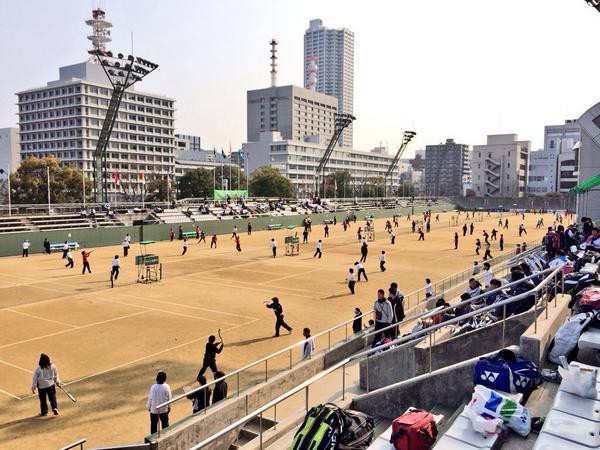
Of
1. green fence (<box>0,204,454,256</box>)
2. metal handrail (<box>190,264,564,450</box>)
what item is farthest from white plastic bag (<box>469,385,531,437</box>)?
green fence (<box>0,204,454,256</box>)

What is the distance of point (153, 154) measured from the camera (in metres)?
138

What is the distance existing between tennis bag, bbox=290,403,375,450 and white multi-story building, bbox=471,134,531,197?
16031 centimetres

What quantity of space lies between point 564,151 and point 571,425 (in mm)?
167255

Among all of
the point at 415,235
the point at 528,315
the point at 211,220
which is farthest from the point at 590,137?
the point at 211,220

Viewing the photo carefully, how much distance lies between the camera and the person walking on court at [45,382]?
10.9 metres

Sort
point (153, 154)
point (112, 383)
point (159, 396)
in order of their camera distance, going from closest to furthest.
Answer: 1. point (159, 396)
2. point (112, 383)
3. point (153, 154)

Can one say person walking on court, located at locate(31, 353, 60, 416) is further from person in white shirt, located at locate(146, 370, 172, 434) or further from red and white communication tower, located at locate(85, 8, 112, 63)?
red and white communication tower, located at locate(85, 8, 112, 63)

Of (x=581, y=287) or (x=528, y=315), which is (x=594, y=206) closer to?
(x=581, y=287)

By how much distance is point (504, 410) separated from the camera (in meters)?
5.79

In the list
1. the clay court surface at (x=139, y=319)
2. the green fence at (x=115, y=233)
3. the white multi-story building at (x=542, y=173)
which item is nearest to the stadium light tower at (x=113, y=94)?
the green fence at (x=115, y=233)

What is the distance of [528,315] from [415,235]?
4789cm

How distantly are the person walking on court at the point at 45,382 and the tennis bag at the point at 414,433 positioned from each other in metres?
8.42

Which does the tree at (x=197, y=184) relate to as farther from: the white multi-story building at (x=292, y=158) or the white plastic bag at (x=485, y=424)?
the white plastic bag at (x=485, y=424)

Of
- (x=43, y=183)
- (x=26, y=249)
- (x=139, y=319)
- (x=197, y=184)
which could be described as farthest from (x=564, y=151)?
(x=139, y=319)
